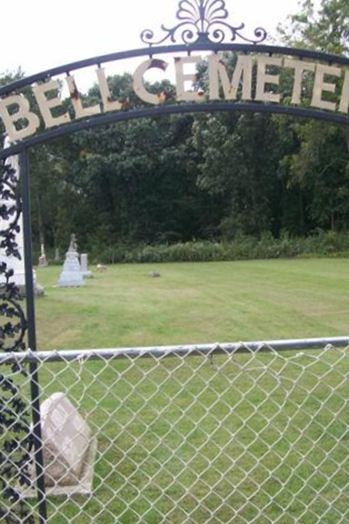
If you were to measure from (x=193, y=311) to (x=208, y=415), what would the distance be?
626 centimetres

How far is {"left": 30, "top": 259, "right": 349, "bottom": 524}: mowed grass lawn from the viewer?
131 inches

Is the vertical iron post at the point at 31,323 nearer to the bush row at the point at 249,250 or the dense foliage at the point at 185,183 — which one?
the bush row at the point at 249,250

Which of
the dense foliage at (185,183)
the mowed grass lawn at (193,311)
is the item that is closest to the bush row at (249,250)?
the dense foliage at (185,183)

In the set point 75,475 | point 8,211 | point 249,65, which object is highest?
point 249,65

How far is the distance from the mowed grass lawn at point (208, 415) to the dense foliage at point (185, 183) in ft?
69.3

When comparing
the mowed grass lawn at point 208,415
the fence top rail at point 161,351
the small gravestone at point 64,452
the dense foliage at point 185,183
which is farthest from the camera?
the dense foliage at point 185,183

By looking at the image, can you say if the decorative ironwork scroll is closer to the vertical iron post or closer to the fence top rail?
the vertical iron post

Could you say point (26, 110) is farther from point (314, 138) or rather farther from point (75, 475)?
point (314, 138)

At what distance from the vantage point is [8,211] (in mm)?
3090

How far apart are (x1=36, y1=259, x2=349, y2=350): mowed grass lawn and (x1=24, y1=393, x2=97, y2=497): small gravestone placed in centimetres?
385

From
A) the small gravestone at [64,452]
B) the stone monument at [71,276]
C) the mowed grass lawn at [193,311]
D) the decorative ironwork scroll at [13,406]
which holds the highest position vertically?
the decorative ironwork scroll at [13,406]

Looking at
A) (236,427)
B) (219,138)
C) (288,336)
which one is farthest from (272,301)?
(219,138)

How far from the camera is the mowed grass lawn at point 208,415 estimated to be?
3.33m

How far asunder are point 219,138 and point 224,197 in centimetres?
469
